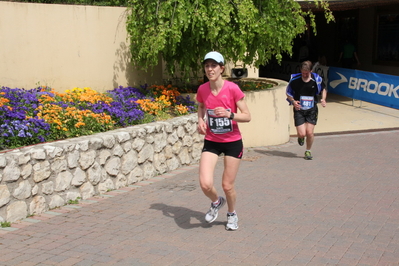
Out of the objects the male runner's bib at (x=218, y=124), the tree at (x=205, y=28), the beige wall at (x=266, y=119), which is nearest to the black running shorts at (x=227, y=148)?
the male runner's bib at (x=218, y=124)

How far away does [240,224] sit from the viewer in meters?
5.96

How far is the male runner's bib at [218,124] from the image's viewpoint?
5.48 metres

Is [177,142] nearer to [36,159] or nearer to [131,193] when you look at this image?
[131,193]

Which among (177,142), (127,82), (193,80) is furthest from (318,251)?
(193,80)

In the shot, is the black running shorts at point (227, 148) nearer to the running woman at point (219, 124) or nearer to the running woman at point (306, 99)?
the running woman at point (219, 124)

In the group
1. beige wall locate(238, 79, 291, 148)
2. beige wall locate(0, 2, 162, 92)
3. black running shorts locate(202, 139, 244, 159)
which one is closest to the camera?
black running shorts locate(202, 139, 244, 159)

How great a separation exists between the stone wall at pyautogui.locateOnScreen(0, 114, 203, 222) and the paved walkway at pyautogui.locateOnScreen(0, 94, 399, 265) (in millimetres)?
171

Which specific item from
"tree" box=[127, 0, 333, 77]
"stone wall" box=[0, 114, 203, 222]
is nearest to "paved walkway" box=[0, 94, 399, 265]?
"stone wall" box=[0, 114, 203, 222]

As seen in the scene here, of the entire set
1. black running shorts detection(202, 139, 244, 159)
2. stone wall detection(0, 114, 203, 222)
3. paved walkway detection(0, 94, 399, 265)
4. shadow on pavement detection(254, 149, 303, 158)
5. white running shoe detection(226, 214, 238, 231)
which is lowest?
shadow on pavement detection(254, 149, 303, 158)

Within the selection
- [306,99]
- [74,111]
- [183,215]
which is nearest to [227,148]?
[183,215]

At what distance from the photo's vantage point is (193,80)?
1176 centimetres

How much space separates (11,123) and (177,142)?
283 cm

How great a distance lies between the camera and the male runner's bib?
5484 millimetres

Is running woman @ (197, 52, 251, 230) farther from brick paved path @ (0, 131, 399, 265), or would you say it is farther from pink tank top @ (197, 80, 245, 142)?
brick paved path @ (0, 131, 399, 265)
